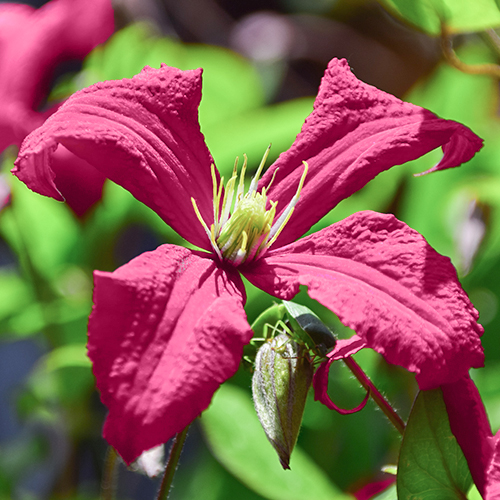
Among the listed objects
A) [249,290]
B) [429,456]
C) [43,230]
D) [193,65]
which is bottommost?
[43,230]

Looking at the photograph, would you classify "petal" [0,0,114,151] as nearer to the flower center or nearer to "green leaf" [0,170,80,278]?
"green leaf" [0,170,80,278]

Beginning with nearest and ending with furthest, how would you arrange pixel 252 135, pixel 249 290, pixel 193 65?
pixel 249 290
pixel 252 135
pixel 193 65

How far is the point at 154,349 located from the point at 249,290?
1.75 feet

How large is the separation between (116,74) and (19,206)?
28cm

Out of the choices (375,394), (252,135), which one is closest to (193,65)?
(252,135)

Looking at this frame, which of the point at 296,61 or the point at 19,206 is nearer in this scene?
the point at 19,206

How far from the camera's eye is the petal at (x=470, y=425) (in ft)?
1.32

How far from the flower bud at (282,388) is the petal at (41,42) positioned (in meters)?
0.49

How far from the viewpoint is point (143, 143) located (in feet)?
1.38

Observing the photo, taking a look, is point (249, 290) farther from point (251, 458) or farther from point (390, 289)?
point (390, 289)

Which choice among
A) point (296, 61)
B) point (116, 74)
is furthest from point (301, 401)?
point (296, 61)

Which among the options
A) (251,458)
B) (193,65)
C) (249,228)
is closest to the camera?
(249,228)

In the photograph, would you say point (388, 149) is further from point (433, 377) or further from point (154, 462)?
point (154, 462)

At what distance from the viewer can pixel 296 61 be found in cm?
180
